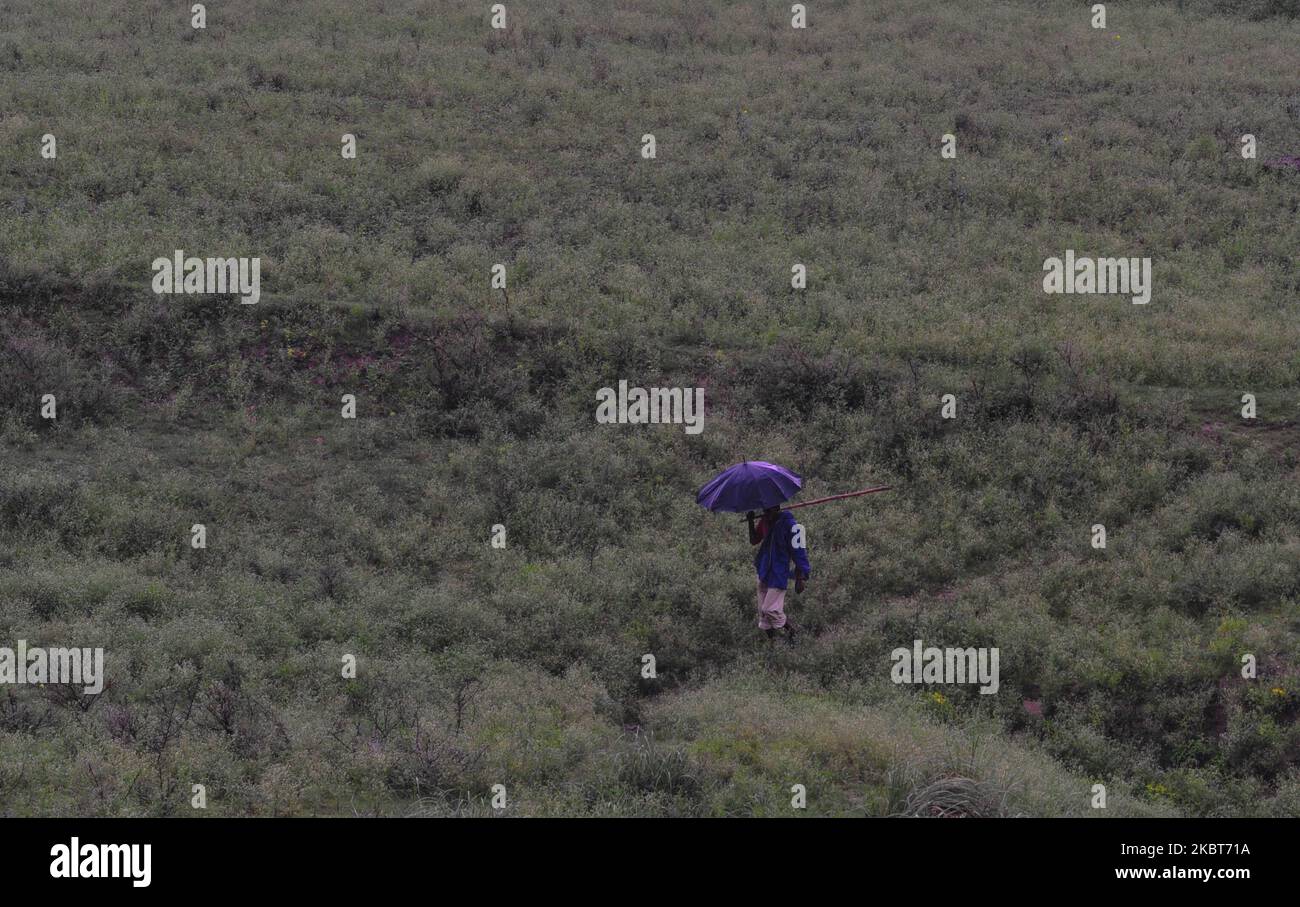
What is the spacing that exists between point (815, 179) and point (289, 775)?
19219 millimetres

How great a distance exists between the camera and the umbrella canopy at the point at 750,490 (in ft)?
42.2

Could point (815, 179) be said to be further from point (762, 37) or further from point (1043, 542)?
point (1043, 542)

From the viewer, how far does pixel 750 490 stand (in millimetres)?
12914

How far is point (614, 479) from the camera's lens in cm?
1633

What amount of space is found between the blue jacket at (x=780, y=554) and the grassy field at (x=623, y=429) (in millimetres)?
742

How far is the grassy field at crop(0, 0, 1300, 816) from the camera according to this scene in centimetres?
1081

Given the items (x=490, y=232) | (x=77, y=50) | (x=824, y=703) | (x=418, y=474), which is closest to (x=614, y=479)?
(x=418, y=474)

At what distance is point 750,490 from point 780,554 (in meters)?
0.92

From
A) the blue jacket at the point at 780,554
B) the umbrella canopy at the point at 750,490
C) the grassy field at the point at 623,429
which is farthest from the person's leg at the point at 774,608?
the umbrella canopy at the point at 750,490

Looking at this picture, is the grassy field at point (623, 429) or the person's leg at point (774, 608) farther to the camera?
the person's leg at point (774, 608)

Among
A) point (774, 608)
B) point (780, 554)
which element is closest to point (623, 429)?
point (780, 554)

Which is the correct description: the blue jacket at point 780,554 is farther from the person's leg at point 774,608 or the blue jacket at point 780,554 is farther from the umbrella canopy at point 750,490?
the umbrella canopy at point 750,490

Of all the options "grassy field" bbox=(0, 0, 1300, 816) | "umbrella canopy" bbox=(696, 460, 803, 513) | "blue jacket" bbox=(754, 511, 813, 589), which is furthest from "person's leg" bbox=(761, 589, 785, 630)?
"umbrella canopy" bbox=(696, 460, 803, 513)

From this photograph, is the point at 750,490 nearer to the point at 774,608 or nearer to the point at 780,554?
the point at 780,554
